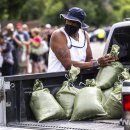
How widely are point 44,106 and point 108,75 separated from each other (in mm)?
882

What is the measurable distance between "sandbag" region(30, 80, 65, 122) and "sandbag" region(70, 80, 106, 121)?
0.16 meters

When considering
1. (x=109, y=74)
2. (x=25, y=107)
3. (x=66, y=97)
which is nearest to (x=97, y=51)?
(x=109, y=74)

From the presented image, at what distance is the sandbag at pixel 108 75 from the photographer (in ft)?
20.2

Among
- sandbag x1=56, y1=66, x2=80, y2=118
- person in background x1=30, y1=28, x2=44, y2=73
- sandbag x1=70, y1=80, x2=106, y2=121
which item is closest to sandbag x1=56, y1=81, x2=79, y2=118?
sandbag x1=56, y1=66, x2=80, y2=118

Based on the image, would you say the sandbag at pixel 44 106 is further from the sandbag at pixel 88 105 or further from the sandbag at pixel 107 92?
the sandbag at pixel 107 92

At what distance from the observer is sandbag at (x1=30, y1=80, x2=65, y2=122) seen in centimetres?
567

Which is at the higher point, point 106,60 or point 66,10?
point 66,10

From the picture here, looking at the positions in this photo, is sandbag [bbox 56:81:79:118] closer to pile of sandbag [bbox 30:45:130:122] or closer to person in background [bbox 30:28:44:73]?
pile of sandbag [bbox 30:45:130:122]

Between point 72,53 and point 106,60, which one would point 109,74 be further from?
point 72,53

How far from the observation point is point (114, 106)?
559 cm

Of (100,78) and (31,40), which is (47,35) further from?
(100,78)

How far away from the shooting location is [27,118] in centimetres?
577

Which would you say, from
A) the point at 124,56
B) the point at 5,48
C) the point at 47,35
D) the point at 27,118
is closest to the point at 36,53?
the point at 47,35

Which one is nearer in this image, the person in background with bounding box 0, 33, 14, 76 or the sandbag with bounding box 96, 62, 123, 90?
the sandbag with bounding box 96, 62, 123, 90
